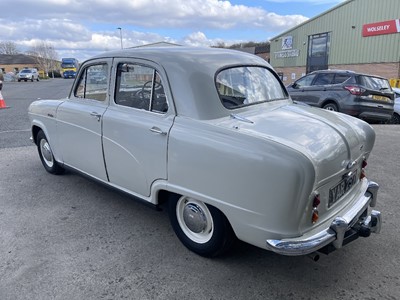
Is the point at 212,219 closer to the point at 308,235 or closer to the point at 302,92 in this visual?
the point at 308,235

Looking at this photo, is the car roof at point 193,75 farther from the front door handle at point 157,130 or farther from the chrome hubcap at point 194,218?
the chrome hubcap at point 194,218

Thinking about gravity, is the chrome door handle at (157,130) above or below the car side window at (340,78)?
below

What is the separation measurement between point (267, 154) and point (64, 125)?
3007mm

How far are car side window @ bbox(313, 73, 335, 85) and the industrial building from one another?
1321 cm

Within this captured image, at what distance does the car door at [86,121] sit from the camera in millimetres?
3715

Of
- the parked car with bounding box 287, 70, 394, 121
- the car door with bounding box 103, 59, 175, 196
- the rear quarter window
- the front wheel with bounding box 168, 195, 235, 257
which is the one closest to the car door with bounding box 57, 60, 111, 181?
the car door with bounding box 103, 59, 175, 196

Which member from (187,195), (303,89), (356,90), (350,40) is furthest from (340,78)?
(350,40)

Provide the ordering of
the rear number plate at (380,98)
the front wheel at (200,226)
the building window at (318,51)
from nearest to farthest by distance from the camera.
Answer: the front wheel at (200,226) → the rear number plate at (380,98) → the building window at (318,51)

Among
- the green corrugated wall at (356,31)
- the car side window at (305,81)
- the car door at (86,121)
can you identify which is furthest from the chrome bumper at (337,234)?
the green corrugated wall at (356,31)

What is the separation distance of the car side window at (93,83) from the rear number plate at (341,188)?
8.37 feet

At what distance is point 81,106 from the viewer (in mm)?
4000

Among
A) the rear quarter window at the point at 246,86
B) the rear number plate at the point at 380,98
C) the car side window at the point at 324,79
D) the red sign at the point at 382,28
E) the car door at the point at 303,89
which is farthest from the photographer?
the red sign at the point at 382,28

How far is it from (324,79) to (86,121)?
8630 mm

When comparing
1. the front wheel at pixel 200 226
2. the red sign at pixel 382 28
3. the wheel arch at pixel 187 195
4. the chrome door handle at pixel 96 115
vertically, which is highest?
the red sign at pixel 382 28
